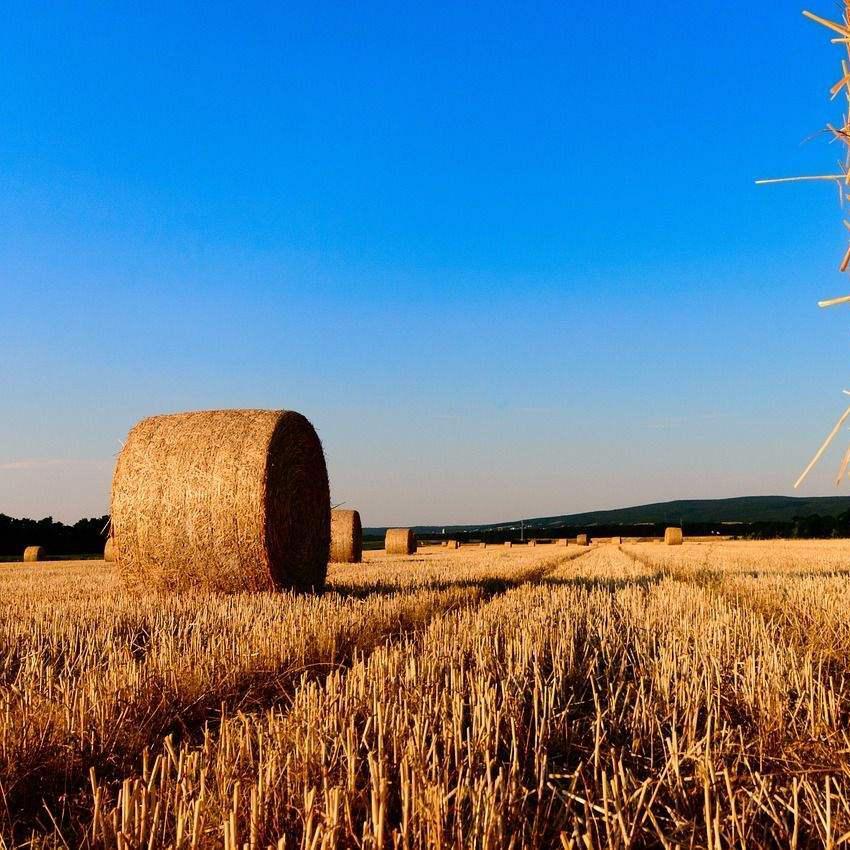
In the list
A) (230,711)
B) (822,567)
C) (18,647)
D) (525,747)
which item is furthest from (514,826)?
(822,567)

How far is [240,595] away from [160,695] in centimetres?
505

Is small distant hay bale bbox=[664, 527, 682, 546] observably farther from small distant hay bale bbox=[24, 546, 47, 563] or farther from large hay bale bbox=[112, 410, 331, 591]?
large hay bale bbox=[112, 410, 331, 591]

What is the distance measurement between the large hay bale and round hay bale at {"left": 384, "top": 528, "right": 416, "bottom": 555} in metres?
17.3

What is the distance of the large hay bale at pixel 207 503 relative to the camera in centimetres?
909

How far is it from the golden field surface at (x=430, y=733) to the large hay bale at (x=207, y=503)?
299 cm

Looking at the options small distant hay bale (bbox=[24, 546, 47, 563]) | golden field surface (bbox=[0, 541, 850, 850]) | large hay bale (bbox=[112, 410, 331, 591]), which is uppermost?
large hay bale (bbox=[112, 410, 331, 591])

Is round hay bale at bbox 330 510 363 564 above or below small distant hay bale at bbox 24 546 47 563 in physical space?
above

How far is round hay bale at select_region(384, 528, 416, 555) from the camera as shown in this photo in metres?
26.9

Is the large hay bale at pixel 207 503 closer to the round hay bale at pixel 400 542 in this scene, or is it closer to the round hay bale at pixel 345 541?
the round hay bale at pixel 345 541

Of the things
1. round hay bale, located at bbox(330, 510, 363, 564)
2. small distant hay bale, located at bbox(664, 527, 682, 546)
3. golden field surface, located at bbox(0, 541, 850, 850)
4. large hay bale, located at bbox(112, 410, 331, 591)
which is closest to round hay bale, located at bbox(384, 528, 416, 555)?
round hay bale, located at bbox(330, 510, 363, 564)

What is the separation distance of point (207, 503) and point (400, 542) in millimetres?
18211

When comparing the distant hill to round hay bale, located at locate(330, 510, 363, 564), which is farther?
the distant hill

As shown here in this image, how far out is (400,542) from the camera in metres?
27.0

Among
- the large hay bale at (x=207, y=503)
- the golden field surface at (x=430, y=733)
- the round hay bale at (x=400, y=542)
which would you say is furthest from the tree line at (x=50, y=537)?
the golden field surface at (x=430, y=733)
